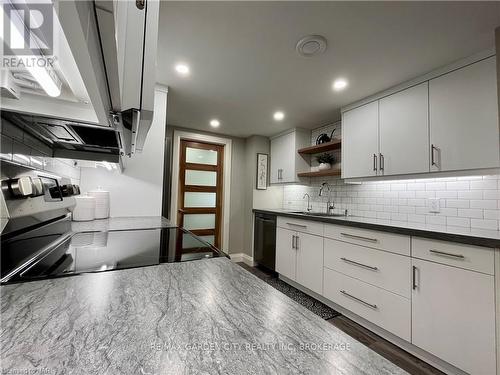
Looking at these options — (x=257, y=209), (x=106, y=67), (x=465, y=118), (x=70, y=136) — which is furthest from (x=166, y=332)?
(x=257, y=209)

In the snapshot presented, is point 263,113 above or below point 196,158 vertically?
above

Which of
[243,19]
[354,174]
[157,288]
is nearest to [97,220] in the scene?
[157,288]

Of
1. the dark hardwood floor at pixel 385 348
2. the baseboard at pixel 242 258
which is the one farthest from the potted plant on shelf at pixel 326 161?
the baseboard at pixel 242 258

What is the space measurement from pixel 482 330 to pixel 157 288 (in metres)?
1.76

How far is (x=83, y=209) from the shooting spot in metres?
1.50

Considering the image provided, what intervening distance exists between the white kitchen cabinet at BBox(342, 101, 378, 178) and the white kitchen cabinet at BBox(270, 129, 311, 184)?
82 centimetres

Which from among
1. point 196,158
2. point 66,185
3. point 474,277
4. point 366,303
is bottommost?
point 366,303

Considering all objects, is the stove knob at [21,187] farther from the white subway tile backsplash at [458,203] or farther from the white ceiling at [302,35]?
the white subway tile backsplash at [458,203]

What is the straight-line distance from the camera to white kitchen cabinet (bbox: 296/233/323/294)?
86.4 inches

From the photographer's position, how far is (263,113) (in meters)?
2.67

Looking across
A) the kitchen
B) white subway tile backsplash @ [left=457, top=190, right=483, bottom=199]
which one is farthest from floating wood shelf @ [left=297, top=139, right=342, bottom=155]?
white subway tile backsplash @ [left=457, top=190, right=483, bottom=199]

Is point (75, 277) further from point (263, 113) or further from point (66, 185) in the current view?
point (263, 113)

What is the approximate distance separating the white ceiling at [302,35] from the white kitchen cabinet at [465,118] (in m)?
0.16

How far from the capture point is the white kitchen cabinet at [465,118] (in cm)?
141
